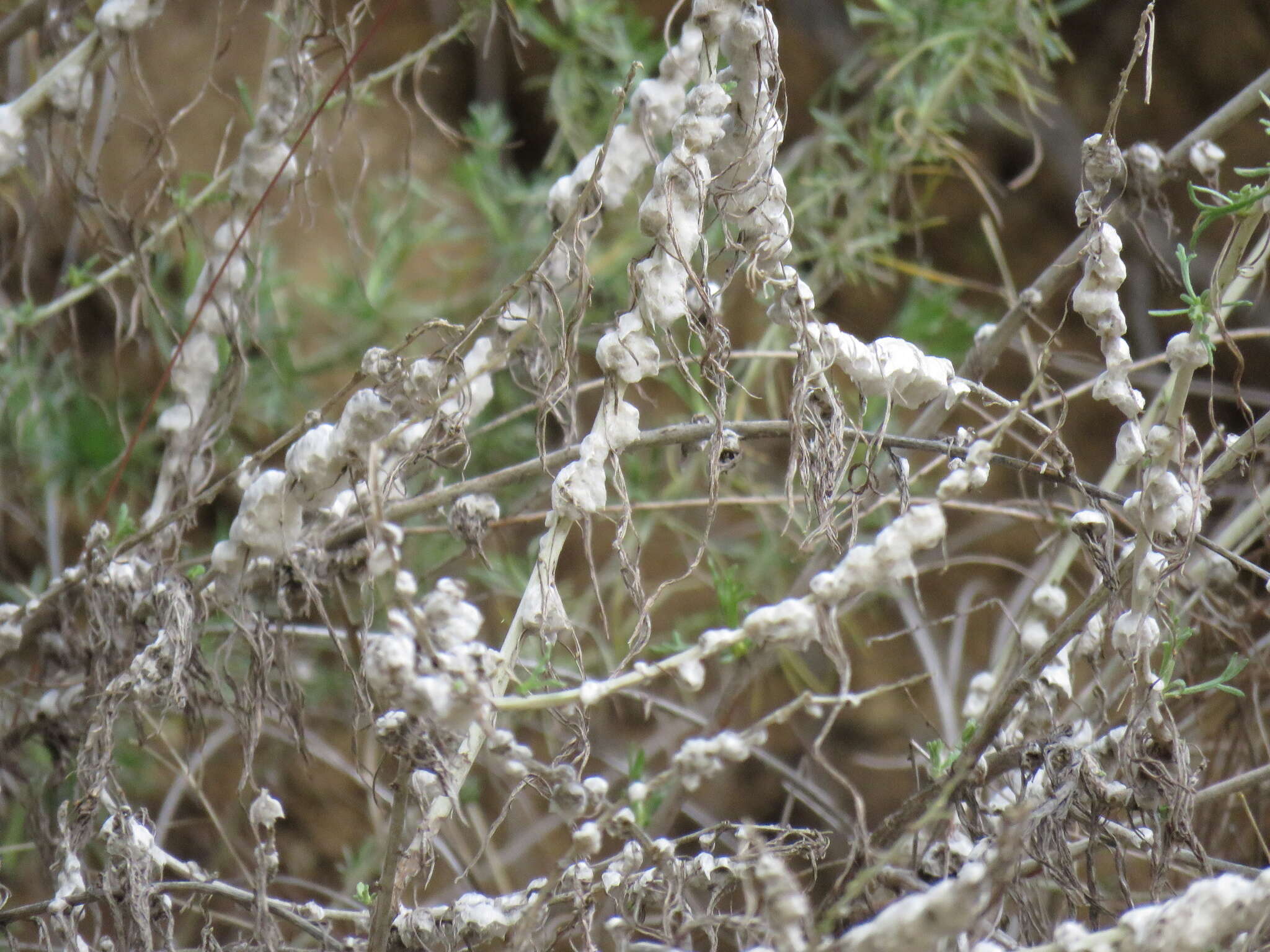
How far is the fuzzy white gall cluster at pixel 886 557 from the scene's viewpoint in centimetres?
36

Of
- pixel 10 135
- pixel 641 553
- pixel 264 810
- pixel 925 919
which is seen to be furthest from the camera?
pixel 641 553

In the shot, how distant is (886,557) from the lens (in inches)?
14.2

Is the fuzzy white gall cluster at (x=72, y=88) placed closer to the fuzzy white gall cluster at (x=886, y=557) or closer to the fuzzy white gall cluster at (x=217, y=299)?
the fuzzy white gall cluster at (x=217, y=299)

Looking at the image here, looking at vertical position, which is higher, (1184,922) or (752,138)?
(752,138)

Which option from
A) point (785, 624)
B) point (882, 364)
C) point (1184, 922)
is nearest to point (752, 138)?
point (882, 364)

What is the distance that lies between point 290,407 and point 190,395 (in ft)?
1.45

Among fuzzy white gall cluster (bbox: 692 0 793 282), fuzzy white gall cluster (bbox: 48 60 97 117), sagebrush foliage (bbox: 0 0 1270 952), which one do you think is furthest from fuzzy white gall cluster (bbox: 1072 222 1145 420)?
fuzzy white gall cluster (bbox: 48 60 97 117)

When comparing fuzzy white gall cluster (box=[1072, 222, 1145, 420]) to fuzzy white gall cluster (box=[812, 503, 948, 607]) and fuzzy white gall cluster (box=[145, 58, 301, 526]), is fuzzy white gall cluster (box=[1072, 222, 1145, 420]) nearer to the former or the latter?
fuzzy white gall cluster (box=[812, 503, 948, 607])

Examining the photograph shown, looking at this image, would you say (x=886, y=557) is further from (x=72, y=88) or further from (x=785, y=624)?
(x=72, y=88)

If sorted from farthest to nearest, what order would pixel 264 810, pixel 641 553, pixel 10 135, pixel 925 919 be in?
pixel 641 553 → pixel 10 135 → pixel 264 810 → pixel 925 919

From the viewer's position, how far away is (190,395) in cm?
65

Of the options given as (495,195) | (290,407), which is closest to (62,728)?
(290,407)

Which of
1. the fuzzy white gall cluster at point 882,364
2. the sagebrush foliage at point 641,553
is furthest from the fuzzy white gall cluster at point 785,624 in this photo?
the fuzzy white gall cluster at point 882,364

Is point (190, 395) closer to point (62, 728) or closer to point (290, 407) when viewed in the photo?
point (62, 728)
